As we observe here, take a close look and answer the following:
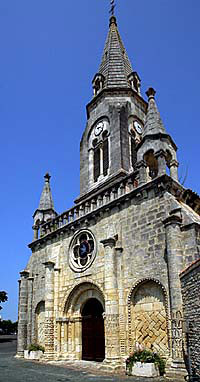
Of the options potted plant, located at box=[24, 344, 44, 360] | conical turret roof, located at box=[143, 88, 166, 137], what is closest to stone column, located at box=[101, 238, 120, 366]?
conical turret roof, located at box=[143, 88, 166, 137]

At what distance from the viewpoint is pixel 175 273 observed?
9.54 m

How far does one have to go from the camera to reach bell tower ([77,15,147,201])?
677 inches

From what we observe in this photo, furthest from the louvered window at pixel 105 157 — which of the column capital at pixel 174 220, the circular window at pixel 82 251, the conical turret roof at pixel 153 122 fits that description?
the column capital at pixel 174 220

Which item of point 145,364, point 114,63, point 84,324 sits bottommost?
point 145,364

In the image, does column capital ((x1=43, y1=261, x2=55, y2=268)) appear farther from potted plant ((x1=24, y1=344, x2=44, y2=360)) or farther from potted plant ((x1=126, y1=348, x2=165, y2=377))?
potted plant ((x1=126, y1=348, x2=165, y2=377))

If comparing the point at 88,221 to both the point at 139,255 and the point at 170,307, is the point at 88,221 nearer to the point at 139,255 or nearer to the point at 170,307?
the point at 139,255

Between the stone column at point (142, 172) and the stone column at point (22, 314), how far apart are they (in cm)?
905

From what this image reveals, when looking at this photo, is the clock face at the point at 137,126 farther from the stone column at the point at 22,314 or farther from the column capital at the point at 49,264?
the stone column at the point at 22,314

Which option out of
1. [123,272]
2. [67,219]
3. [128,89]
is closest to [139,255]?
[123,272]

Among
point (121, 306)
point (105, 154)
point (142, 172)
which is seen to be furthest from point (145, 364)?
point (105, 154)

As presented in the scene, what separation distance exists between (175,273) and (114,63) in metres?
16.0

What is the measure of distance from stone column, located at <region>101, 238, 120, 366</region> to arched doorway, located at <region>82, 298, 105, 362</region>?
5.24 feet

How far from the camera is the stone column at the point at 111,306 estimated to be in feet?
36.5

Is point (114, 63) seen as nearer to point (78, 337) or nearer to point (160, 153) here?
point (160, 153)
